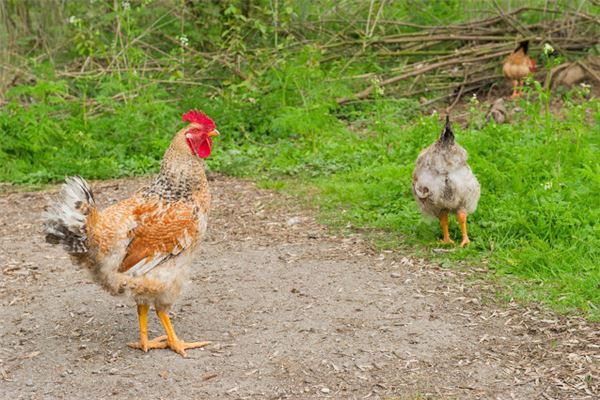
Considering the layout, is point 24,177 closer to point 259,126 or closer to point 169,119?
point 169,119

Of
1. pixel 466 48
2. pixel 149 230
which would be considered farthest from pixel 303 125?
pixel 149 230

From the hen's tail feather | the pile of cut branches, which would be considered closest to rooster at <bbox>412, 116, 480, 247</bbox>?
the hen's tail feather

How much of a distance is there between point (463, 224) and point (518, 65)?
212 inches

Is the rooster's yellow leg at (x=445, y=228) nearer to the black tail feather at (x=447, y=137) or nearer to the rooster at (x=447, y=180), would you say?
the rooster at (x=447, y=180)

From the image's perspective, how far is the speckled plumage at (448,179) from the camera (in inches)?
247

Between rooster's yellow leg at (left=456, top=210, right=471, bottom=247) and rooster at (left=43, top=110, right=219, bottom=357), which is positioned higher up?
rooster at (left=43, top=110, right=219, bottom=357)

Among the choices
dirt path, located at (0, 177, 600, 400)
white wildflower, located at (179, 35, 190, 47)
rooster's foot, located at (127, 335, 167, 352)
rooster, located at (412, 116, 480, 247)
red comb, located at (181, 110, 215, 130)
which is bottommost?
dirt path, located at (0, 177, 600, 400)

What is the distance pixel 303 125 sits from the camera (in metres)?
9.44

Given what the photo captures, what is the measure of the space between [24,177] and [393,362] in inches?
242

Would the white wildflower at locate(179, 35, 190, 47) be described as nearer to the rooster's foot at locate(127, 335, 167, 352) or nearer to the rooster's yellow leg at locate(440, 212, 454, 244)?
the rooster's yellow leg at locate(440, 212, 454, 244)

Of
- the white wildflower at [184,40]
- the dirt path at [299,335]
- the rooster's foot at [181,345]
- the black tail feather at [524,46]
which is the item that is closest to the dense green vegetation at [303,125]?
the white wildflower at [184,40]

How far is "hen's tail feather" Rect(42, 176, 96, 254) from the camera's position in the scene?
175 inches

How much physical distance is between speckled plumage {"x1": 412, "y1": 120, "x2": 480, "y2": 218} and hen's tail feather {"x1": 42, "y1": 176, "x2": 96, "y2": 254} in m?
2.97

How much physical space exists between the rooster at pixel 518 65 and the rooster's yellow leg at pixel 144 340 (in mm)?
7719
